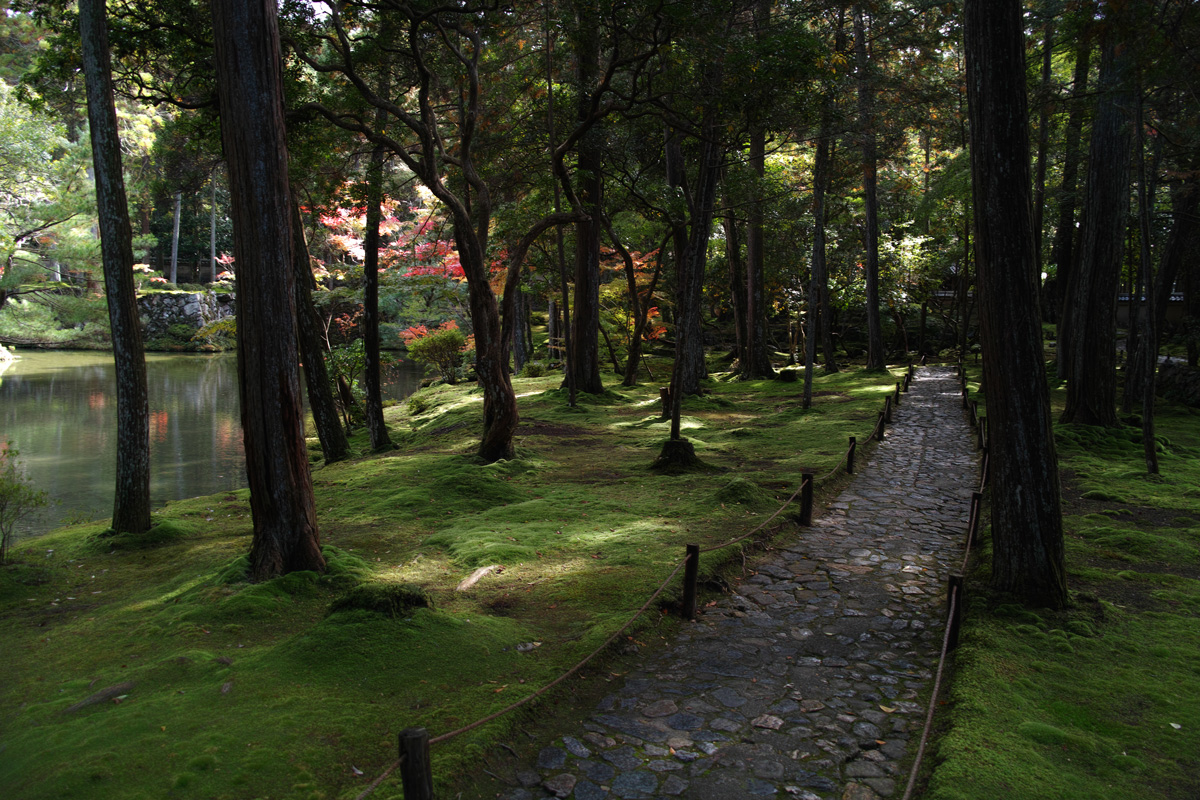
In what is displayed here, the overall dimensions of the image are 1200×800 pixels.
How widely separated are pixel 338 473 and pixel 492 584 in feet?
22.2

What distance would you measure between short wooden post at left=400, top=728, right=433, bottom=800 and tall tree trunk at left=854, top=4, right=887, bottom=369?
16711 mm

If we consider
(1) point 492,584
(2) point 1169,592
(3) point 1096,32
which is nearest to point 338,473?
(1) point 492,584

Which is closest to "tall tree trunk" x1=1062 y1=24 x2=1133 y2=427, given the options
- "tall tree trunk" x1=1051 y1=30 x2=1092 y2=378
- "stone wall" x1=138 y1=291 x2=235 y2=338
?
"tall tree trunk" x1=1051 y1=30 x2=1092 y2=378

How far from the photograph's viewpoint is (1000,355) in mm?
5910

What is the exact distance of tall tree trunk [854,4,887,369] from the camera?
1753cm

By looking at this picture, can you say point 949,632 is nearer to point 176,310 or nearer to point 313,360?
point 313,360

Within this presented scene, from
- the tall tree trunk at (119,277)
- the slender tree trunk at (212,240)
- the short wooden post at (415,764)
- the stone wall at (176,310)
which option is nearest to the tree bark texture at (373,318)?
the tall tree trunk at (119,277)

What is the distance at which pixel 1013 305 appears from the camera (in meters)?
5.81

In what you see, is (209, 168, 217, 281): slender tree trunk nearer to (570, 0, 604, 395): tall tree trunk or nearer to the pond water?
the pond water

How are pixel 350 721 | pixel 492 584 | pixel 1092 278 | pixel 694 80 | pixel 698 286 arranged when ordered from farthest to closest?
pixel 698 286 → pixel 1092 278 → pixel 694 80 → pixel 492 584 → pixel 350 721

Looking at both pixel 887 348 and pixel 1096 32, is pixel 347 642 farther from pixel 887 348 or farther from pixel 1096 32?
pixel 887 348

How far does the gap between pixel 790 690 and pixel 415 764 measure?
2.81 meters

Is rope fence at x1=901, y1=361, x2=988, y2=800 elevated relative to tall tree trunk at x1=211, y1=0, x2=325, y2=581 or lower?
lower

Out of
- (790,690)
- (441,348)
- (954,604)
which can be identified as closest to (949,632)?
(954,604)
